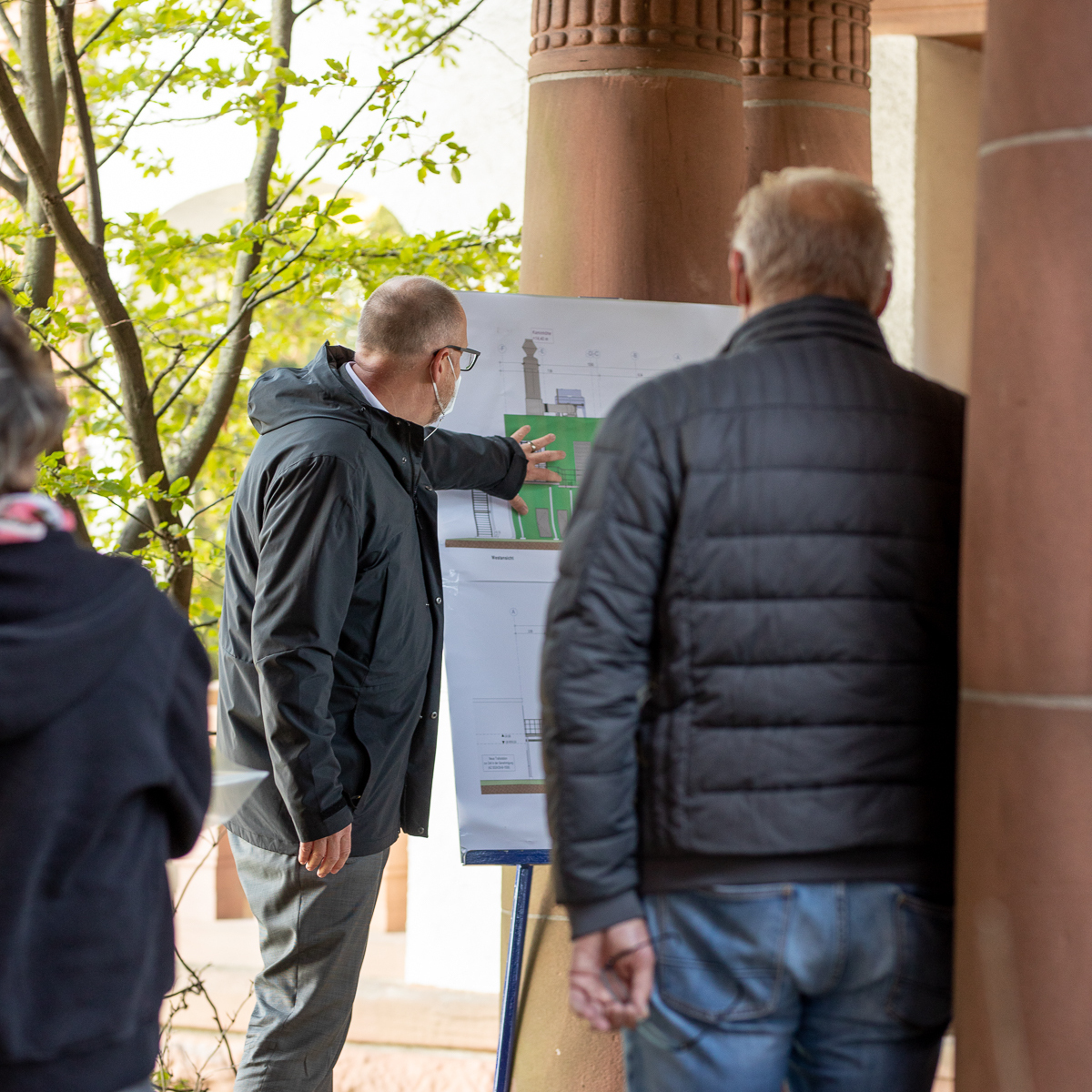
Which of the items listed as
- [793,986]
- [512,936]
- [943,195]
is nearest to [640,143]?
[512,936]

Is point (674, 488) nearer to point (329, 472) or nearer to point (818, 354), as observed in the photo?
point (818, 354)

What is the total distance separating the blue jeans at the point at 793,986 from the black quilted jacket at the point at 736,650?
31 mm

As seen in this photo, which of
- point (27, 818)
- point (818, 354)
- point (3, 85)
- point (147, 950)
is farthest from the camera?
point (3, 85)

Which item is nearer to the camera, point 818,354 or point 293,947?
point 818,354

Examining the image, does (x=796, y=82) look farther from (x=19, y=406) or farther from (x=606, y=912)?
(x=19, y=406)

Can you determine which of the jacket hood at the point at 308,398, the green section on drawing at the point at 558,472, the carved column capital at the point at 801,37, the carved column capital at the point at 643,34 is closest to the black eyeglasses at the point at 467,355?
the green section on drawing at the point at 558,472

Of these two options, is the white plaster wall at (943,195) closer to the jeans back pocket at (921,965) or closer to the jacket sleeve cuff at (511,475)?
the jacket sleeve cuff at (511,475)

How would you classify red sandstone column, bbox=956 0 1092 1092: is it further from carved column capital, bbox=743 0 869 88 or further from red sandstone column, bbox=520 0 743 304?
carved column capital, bbox=743 0 869 88

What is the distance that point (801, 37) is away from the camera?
3840 mm

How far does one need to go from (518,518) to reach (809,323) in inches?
54.7

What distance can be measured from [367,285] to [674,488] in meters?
2.50

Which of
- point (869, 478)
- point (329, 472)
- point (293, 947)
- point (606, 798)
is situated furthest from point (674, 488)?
point (293, 947)

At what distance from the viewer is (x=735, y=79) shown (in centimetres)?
327

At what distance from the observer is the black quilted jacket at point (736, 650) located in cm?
154
